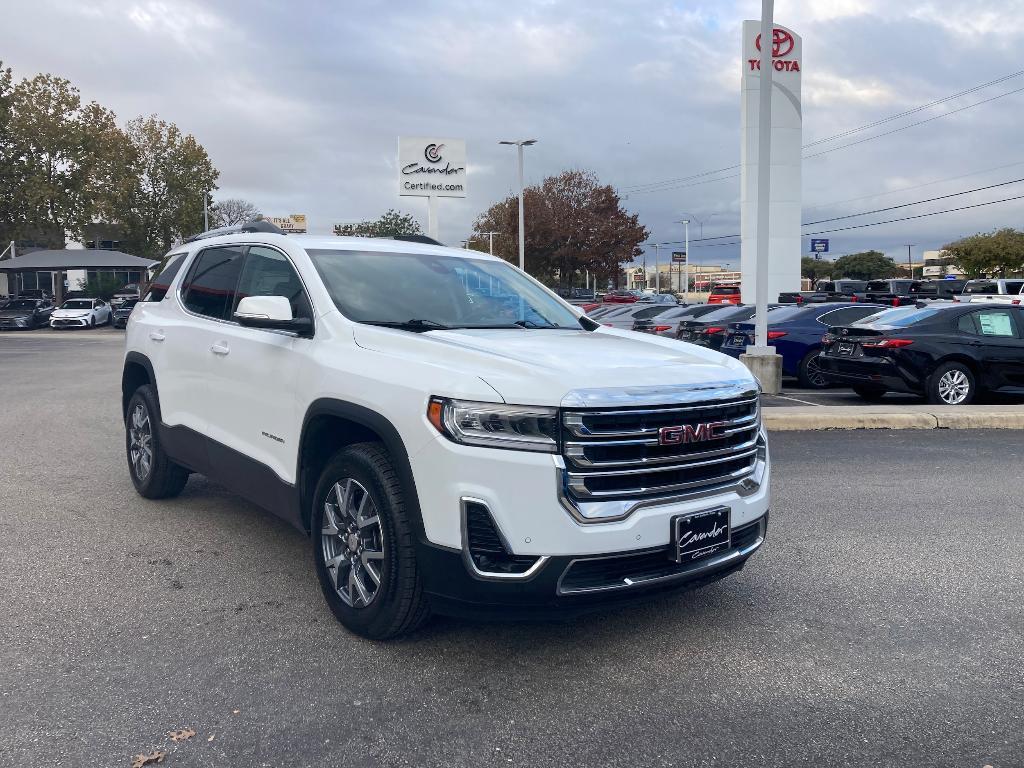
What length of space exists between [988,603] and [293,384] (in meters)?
3.65

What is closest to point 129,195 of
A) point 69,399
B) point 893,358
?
point 69,399

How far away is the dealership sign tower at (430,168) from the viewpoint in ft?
108

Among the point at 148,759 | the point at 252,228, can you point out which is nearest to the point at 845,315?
the point at 252,228

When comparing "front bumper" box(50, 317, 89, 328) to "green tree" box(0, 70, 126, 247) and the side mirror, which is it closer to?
"green tree" box(0, 70, 126, 247)

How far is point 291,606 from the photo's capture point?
14.6 feet

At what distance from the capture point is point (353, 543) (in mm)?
3967

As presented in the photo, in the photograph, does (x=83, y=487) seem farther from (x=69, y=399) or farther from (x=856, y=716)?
(x=69, y=399)

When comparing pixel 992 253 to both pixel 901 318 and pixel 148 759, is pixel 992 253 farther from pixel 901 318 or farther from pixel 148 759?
pixel 148 759

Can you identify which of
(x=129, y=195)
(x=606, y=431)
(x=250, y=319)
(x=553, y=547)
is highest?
(x=129, y=195)

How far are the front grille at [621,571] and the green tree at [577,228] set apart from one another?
2119 inches

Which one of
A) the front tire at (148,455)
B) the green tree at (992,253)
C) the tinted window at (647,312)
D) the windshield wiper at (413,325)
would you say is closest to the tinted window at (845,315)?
the tinted window at (647,312)

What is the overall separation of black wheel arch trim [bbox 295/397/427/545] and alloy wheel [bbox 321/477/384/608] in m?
0.23

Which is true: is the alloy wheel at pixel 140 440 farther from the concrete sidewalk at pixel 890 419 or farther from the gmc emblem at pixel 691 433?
the concrete sidewalk at pixel 890 419

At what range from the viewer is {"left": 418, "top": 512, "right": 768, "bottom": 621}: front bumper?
3.39 meters
